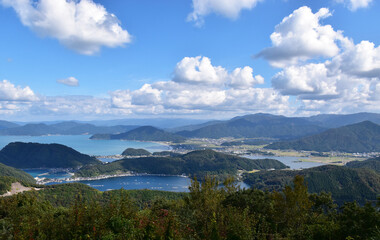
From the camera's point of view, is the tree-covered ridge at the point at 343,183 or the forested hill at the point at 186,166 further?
the forested hill at the point at 186,166

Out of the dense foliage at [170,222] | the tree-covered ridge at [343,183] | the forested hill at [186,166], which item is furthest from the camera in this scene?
the forested hill at [186,166]

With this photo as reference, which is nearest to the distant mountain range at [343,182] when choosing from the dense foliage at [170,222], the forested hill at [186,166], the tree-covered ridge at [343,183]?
the tree-covered ridge at [343,183]

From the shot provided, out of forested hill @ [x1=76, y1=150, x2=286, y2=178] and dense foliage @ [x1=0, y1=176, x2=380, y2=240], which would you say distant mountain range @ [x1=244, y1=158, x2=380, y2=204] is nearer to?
forested hill @ [x1=76, y1=150, x2=286, y2=178]

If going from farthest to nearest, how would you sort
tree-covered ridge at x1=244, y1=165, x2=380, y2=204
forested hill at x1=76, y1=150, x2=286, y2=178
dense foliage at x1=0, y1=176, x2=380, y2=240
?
forested hill at x1=76, y1=150, x2=286, y2=178
tree-covered ridge at x1=244, y1=165, x2=380, y2=204
dense foliage at x1=0, y1=176, x2=380, y2=240

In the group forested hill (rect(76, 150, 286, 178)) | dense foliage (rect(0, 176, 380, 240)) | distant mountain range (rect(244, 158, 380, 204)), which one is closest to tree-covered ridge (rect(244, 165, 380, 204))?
distant mountain range (rect(244, 158, 380, 204))

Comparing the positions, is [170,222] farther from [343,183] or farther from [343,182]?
[343,182]

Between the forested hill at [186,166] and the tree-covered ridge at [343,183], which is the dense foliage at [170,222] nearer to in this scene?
the tree-covered ridge at [343,183]

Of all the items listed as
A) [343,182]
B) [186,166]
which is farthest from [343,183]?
[186,166]

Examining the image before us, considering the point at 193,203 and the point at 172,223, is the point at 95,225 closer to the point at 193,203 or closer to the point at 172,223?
the point at 172,223

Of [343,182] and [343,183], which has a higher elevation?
[343,182]
